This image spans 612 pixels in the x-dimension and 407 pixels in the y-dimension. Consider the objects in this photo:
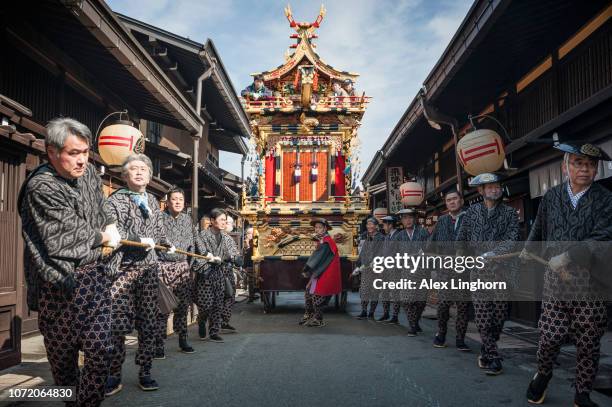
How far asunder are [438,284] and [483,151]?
93.4 inches

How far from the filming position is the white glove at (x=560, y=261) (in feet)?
13.4

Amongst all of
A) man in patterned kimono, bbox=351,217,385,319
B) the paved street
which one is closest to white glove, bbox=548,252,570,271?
the paved street

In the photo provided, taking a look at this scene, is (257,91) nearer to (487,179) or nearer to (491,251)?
(487,179)

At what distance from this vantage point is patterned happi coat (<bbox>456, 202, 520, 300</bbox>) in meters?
5.57

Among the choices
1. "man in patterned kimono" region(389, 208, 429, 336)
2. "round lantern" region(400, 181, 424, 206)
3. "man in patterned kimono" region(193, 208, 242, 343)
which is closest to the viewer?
"man in patterned kimono" region(193, 208, 242, 343)

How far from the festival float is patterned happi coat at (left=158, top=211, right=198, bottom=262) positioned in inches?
201

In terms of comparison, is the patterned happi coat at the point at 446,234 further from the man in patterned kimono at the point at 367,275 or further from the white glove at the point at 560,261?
the man in patterned kimono at the point at 367,275

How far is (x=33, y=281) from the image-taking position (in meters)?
3.17

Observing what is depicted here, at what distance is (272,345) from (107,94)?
261 inches

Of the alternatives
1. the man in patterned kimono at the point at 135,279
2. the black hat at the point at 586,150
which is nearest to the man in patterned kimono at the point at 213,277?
the man in patterned kimono at the point at 135,279

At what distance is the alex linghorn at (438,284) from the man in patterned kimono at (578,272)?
1267 mm

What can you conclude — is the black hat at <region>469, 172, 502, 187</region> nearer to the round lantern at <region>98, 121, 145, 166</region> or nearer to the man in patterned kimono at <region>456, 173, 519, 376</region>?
the man in patterned kimono at <region>456, 173, 519, 376</region>

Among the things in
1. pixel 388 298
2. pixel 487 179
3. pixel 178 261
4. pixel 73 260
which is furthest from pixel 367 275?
pixel 73 260

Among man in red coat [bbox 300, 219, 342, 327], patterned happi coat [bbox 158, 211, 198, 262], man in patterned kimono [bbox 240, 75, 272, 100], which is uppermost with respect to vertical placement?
man in patterned kimono [bbox 240, 75, 272, 100]
